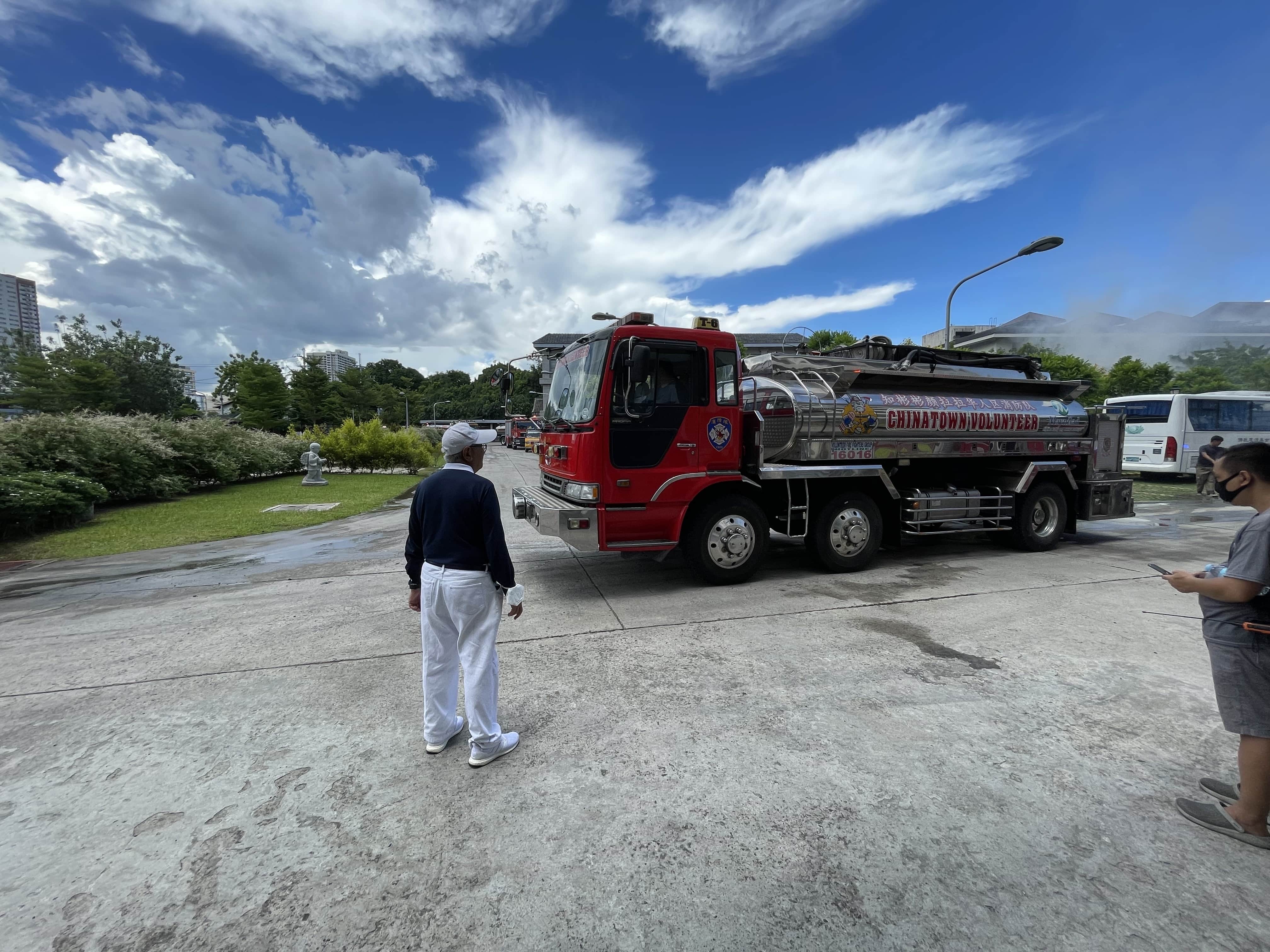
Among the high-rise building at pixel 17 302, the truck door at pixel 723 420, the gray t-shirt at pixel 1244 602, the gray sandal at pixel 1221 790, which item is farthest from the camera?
the high-rise building at pixel 17 302

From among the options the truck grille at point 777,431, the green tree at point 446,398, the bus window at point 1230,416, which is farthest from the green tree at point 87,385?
the green tree at point 446,398

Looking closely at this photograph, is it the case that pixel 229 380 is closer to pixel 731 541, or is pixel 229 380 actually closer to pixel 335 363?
pixel 731 541

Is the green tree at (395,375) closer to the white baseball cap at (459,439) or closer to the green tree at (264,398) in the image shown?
the green tree at (264,398)

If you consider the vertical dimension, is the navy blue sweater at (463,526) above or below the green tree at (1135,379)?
below

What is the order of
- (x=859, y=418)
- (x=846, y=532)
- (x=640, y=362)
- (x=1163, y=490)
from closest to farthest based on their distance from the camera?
(x=640, y=362)
(x=859, y=418)
(x=846, y=532)
(x=1163, y=490)

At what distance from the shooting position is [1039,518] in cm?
842

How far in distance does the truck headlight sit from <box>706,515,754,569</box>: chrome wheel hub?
1.42 m

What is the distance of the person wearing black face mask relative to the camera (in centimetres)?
222

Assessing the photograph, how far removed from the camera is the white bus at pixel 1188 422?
52.7 feet

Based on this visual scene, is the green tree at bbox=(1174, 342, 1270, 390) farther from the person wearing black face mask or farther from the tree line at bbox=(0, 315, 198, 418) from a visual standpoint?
the tree line at bbox=(0, 315, 198, 418)

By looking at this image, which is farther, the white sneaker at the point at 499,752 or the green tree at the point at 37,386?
the green tree at the point at 37,386

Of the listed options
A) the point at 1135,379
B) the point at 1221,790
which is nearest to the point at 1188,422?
the point at 1221,790

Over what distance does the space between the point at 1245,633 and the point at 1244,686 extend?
221 millimetres

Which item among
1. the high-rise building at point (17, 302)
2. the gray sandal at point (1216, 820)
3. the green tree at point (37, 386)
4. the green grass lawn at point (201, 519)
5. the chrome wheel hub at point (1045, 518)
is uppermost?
the high-rise building at point (17, 302)
